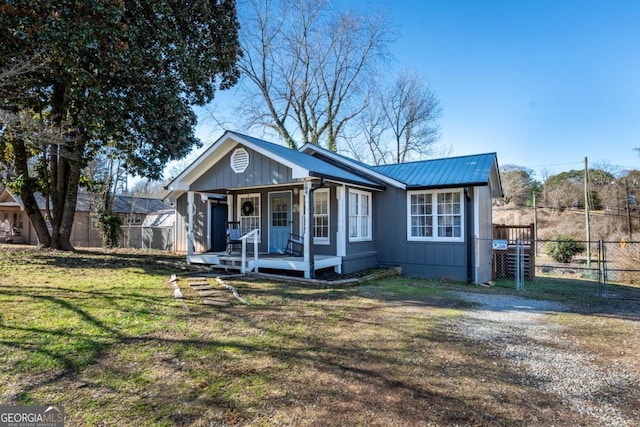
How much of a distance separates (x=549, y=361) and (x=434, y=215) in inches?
280

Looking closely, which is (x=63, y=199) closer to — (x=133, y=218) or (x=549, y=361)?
(x=133, y=218)

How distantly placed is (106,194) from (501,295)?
18684mm

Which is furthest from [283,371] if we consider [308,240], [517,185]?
[517,185]

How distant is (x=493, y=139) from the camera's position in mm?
25500

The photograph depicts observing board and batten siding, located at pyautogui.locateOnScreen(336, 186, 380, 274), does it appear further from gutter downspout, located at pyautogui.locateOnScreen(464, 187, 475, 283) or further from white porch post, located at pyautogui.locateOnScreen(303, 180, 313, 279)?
gutter downspout, located at pyautogui.locateOnScreen(464, 187, 475, 283)

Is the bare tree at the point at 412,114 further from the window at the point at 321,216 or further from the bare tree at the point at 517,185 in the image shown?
the window at the point at 321,216

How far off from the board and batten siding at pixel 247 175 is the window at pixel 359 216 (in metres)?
2.31

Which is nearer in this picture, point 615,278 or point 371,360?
point 371,360

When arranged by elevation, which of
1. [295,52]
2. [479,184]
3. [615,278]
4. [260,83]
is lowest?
[615,278]

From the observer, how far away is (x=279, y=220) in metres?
11.9

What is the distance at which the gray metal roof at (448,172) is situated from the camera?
10.3m

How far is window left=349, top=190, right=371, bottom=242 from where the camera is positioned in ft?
35.1

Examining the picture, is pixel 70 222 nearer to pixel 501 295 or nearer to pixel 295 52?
pixel 501 295

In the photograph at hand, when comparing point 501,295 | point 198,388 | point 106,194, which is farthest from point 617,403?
point 106,194
